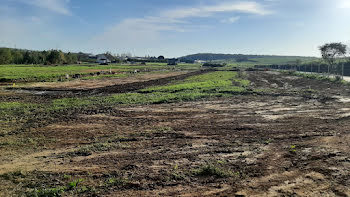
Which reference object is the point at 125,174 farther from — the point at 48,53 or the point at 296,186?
the point at 48,53

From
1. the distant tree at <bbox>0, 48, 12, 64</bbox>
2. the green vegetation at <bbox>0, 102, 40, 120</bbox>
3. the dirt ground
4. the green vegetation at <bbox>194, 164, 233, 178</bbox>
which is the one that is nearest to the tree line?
the distant tree at <bbox>0, 48, 12, 64</bbox>

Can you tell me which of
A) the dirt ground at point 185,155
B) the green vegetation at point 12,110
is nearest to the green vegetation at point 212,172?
the dirt ground at point 185,155

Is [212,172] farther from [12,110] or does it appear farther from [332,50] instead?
[332,50]

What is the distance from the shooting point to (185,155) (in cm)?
827

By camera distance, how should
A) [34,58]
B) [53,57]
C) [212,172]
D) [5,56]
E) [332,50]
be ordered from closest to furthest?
[212,172] → [332,50] → [5,56] → [34,58] → [53,57]

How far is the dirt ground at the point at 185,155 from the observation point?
6179 mm

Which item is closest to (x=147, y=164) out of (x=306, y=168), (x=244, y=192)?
(x=244, y=192)

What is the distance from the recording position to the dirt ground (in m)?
6.18

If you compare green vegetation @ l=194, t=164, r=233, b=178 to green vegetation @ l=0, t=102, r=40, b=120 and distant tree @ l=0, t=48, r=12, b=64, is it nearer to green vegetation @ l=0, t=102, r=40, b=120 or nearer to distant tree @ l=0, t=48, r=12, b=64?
green vegetation @ l=0, t=102, r=40, b=120

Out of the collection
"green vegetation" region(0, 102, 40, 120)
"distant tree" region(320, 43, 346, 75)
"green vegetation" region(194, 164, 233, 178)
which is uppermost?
"distant tree" region(320, 43, 346, 75)

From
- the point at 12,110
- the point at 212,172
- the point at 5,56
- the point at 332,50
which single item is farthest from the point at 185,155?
the point at 5,56

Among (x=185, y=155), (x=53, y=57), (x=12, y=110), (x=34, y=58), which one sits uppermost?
(x=53, y=57)

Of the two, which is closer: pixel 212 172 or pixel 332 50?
pixel 212 172

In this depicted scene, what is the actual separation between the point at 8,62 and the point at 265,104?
92.3 metres
